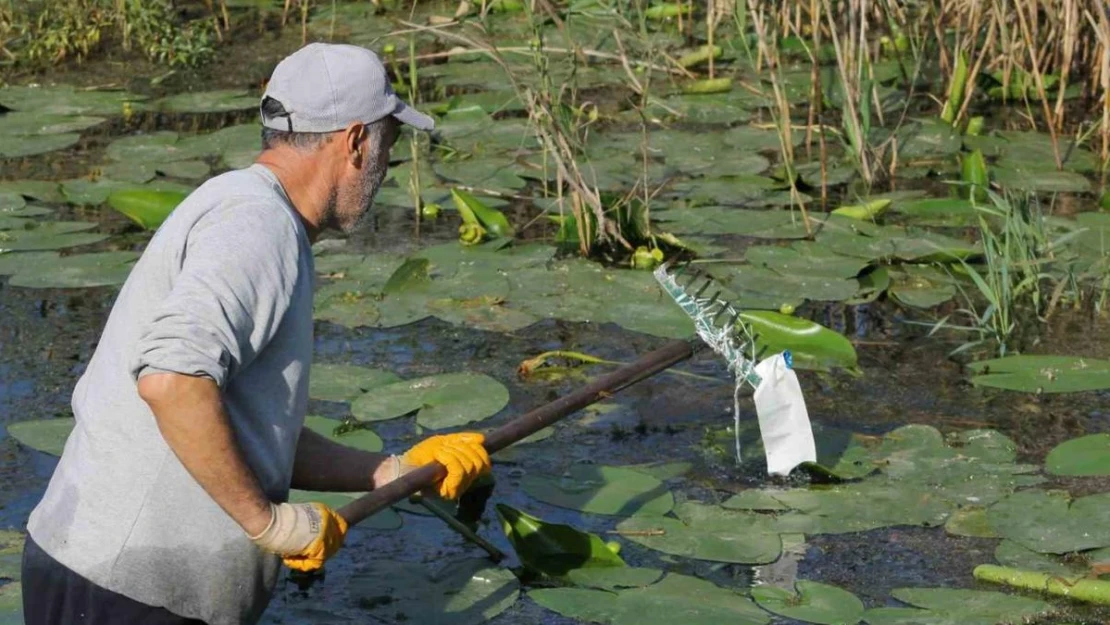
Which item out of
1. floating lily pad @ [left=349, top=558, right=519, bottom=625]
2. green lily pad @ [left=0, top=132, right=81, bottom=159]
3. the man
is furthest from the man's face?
green lily pad @ [left=0, top=132, right=81, bottom=159]

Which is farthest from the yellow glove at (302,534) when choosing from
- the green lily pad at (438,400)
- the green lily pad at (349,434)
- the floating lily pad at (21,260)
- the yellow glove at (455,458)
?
the floating lily pad at (21,260)

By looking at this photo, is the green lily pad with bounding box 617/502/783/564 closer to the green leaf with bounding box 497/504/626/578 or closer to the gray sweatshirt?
the green leaf with bounding box 497/504/626/578

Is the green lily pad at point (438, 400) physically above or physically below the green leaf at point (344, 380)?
above

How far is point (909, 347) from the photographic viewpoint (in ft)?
15.4

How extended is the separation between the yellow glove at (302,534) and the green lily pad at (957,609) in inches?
46.8

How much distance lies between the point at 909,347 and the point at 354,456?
229cm

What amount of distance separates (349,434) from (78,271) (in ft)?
4.98

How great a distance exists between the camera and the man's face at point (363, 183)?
8.36ft

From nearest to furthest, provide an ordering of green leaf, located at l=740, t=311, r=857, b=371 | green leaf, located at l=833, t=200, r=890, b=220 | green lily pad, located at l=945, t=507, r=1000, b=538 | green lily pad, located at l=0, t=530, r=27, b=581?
green lily pad, located at l=0, t=530, r=27, b=581 → green lily pad, located at l=945, t=507, r=1000, b=538 → green leaf, located at l=740, t=311, r=857, b=371 → green leaf, located at l=833, t=200, r=890, b=220

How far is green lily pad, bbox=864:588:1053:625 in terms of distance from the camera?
3.18 m

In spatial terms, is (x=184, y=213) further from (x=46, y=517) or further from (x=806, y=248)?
(x=806, y=248)

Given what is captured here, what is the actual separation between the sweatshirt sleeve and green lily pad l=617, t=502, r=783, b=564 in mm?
1413

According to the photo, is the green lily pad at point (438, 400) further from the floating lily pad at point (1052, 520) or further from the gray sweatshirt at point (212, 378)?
the gray sweatshirt at point (212, 378)

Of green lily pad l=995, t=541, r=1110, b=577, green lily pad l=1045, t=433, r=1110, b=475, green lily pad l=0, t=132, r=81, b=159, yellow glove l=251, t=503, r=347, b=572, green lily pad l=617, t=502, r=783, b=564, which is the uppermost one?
yellow glove l=251, t=503, r=347, b=572
